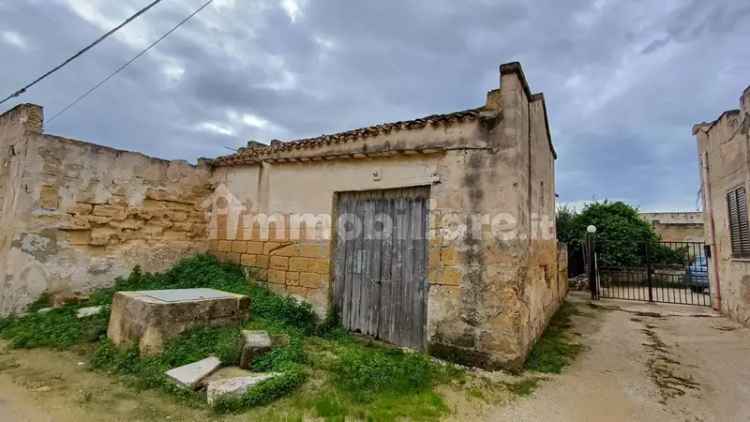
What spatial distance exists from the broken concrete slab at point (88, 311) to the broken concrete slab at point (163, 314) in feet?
2.24

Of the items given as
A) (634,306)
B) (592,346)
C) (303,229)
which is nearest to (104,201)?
(303,229)

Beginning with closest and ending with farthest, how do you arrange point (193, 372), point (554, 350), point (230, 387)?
1. point (230, 387)
2. point (193, 372)
3. point (554, 350)

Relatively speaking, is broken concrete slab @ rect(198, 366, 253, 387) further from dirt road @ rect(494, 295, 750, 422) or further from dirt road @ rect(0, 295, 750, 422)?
dirt road @ rect(494, 295, 750, 422)

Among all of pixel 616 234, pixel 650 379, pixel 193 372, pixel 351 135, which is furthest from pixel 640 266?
→ pixel 193 372

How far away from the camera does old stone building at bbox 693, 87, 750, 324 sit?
6.99m

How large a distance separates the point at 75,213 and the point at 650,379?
28.7 feet

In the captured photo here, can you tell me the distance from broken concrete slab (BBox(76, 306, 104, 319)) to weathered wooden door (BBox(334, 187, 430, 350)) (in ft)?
11.8

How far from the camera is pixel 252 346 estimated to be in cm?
402

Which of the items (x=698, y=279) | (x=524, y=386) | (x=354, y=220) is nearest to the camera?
(x=524, y=386)

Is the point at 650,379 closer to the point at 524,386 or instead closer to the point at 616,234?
the point at 524,386

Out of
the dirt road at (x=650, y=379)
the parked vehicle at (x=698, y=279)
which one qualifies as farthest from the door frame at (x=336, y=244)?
the parked vehicle at (x=698, y=279)

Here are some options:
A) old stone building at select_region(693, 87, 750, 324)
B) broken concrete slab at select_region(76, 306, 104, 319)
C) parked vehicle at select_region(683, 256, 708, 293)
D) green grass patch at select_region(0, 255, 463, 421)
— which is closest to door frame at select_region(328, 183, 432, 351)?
green grass patch at select_region(0, 255, 463, 421)

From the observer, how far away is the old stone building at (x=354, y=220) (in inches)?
183

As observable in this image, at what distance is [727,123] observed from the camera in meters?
7.56
